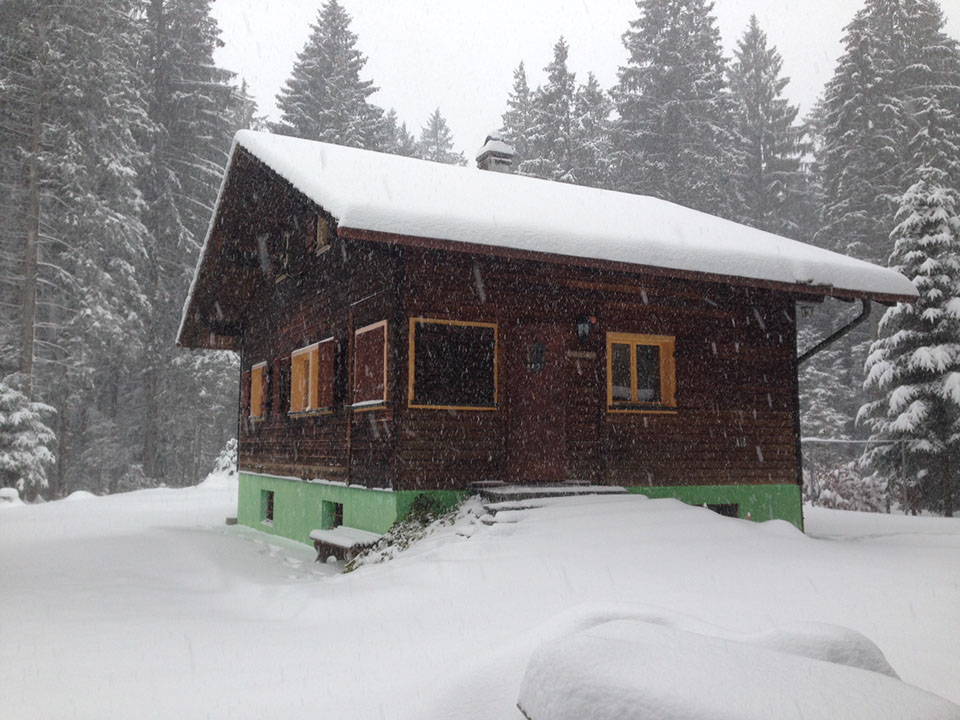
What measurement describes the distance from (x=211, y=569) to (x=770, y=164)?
3996 cm

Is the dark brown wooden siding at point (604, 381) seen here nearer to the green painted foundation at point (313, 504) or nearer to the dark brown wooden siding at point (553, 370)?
the dark brown wooden siding at point (553, 370)

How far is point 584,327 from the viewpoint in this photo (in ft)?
36.4

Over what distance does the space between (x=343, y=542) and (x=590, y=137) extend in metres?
33.9

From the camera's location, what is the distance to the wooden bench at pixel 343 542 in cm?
998

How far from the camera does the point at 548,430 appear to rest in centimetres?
1092

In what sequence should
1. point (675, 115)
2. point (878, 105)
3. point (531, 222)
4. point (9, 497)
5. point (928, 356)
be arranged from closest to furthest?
point (531, 222), point (928, 356), point (9, 497), point (878, 105), point (675, 115)

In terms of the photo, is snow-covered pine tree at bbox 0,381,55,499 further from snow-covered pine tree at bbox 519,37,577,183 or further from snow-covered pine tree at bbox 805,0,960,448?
snow-covered pine tree at bbox 805,0,960,448

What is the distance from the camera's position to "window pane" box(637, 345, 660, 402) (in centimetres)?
1211

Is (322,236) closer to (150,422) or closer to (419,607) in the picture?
(419,607)

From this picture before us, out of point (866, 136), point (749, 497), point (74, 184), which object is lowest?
point (749, 497)

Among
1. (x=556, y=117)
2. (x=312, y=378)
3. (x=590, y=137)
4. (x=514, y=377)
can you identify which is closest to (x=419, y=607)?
(x=514, y=377)

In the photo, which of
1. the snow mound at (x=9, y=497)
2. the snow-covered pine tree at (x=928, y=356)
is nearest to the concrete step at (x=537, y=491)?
the snow-covered pine tree at (x=928, y=356)

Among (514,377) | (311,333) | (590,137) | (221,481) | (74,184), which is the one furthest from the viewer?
(590,137)

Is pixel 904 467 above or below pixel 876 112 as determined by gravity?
below
